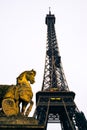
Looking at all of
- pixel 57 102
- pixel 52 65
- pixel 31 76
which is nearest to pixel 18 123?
pixel 31 76

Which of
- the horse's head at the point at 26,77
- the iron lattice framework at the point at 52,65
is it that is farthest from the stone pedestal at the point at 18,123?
the iron lattice framework at the point at 52,65

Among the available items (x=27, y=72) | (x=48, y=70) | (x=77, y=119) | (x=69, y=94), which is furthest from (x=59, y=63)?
(x=27, y=72)

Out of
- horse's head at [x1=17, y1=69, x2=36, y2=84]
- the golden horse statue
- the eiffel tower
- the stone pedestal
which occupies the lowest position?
the stone pedestal

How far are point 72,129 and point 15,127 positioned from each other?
5519 centimetres

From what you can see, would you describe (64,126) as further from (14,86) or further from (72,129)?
(14,86)

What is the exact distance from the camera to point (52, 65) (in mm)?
86500

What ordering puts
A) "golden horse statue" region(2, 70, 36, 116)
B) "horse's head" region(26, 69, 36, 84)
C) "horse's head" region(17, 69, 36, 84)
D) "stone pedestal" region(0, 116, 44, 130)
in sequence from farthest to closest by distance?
"horse's head" region(26, 69, 36, 84) < "horse's head" region(17, 69, 36, 84) < "golden horse statue" region(2, 70, 36, 116) < "stone pedestal" region(0, 116, 44, 130)

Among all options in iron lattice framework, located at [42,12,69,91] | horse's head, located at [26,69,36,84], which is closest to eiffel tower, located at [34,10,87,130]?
iron lattice framework, located at [42,12,69,91]

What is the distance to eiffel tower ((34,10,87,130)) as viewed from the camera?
223ft

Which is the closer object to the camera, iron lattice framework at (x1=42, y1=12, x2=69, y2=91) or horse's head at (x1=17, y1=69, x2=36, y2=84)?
horse's head at (x1=17, y1=69, x2=36, y2=84)

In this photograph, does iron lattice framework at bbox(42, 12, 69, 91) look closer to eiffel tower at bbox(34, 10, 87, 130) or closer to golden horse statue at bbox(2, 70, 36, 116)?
eiffel tower at bbox(34, 10, 87, 130)

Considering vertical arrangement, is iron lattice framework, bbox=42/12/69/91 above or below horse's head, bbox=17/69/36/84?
above

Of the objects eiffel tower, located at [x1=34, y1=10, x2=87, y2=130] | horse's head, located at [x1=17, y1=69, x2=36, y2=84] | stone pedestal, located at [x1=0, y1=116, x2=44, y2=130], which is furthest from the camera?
eiffel tower, located at [x1=34, y1=10, x2=87, y2=130]

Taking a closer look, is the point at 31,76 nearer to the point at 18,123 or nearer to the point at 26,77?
the point at 26,77
